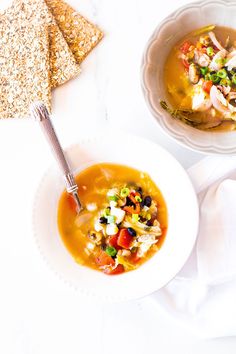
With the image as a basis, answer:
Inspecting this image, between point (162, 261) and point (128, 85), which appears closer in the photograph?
point (162, 261)

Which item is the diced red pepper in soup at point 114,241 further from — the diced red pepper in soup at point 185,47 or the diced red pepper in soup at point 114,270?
the diced red pepper in soup at point 185,47

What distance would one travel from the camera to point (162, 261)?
98.5 inches

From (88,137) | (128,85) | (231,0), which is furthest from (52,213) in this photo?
(231,0)

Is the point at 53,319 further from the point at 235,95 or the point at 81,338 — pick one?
the point at 235,95

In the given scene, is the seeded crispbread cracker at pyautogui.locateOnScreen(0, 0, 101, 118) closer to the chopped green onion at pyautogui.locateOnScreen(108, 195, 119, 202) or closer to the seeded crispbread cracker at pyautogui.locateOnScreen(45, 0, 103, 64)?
the seeded crispbread cracker at pyautogui.locateOnScreen(45, 0, 103, 64)

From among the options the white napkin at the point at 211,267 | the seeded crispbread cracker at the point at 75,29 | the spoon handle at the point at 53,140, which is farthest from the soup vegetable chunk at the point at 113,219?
the seeded crispbread cracker at the point at 75,29

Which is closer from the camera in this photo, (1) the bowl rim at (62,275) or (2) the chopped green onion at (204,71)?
(1) the bowl rim at (62,275)

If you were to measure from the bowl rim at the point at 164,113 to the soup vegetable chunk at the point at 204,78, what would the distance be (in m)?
0.10

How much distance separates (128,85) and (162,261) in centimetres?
88

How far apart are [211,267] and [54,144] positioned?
94cm

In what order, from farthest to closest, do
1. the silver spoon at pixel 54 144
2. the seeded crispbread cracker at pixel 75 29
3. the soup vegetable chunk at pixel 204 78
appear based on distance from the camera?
the seeded crispbread cracker at pixel 75 29 < the soup vegetable chunk at pixel 204 78 < the silver spoon at pixel 54 144

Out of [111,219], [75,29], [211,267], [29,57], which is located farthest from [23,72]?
[211,267]

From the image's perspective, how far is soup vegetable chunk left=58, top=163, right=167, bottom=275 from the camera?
2.51 m

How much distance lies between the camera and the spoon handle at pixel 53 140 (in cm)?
234
